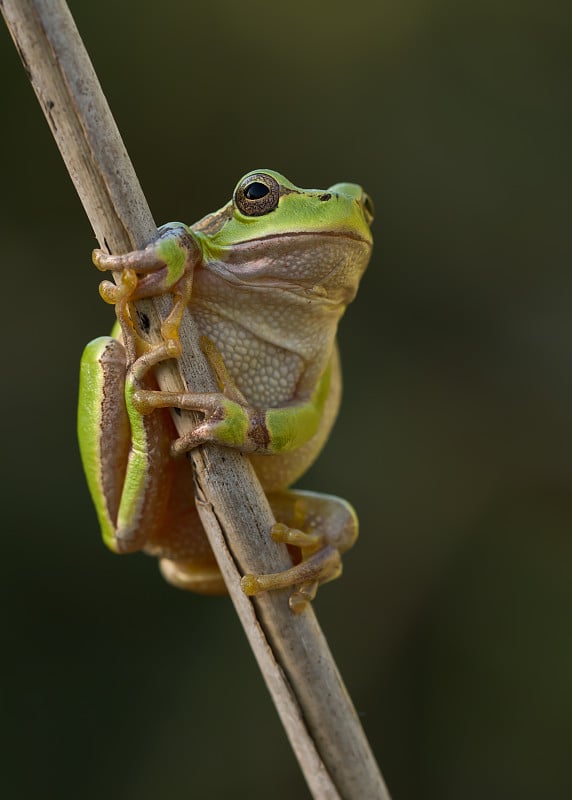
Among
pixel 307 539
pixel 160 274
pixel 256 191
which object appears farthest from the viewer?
pixel 307 539

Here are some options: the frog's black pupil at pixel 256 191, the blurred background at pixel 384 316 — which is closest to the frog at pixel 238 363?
the frog's black pupil at pixel 256 191

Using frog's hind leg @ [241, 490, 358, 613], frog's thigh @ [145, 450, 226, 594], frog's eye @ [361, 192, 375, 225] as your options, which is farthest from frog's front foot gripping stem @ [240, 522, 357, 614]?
frog's eye @ [361, 192, 375, 225]

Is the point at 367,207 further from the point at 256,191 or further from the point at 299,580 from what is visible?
the point at 299,580

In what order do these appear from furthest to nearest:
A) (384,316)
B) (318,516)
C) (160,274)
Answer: (384,316), (318,516), (160,274)

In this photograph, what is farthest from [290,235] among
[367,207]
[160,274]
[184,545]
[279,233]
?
[184,545]

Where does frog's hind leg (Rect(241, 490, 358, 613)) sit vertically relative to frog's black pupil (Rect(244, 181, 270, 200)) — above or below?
below

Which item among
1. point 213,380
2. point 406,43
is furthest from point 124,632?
point 406,43

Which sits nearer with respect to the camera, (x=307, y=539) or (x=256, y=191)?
(x=256, y=191)

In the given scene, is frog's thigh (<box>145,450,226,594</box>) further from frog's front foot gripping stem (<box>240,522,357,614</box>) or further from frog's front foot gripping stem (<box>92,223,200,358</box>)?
frog's front foot gripping stem (<box>92,223,200,358</box>)
